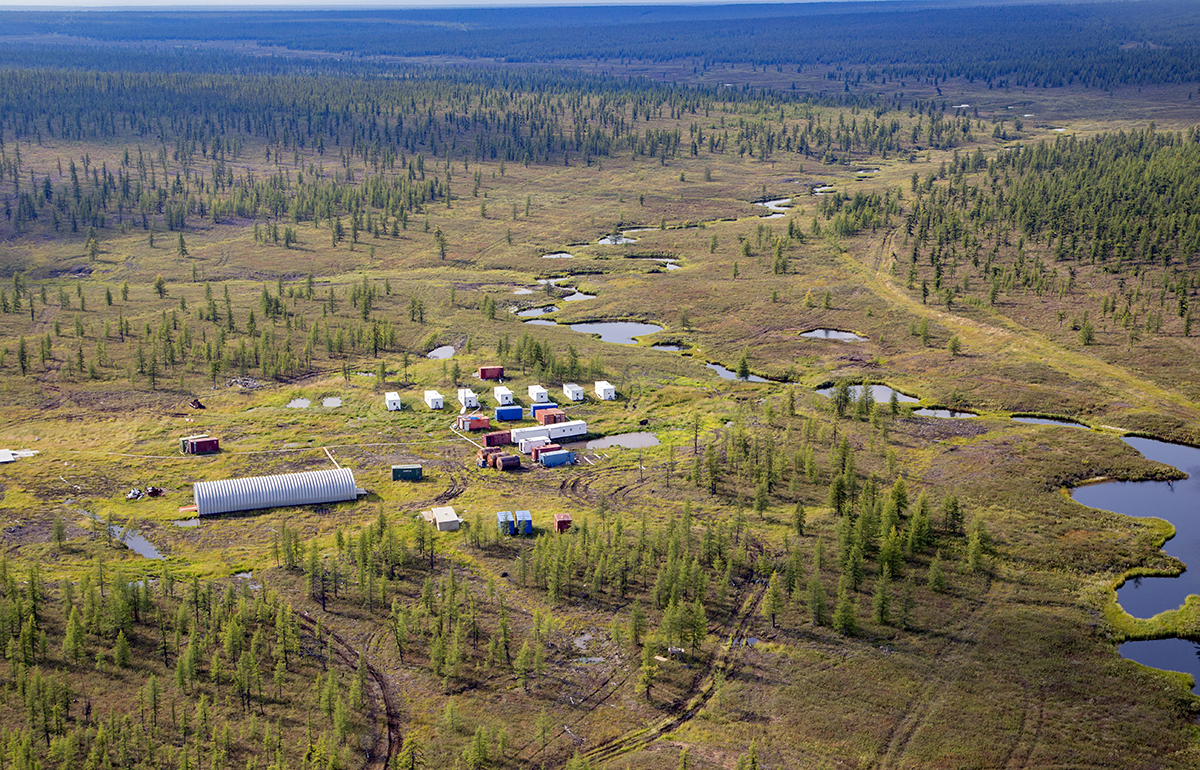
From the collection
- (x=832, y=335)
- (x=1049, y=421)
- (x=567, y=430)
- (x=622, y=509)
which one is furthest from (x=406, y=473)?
(x=832, y=335)

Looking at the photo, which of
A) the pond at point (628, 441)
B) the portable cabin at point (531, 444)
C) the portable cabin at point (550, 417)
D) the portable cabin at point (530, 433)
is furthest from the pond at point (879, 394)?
the portable cabin at point (531, 444)

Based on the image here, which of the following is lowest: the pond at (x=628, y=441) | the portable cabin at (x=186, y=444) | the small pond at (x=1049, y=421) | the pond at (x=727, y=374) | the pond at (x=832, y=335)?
the portable cabin at (x=186, y=444)

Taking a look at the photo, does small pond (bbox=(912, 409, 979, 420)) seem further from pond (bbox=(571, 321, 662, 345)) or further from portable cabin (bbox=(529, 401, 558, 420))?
pond (bbox=(571, 321, 662, 345))

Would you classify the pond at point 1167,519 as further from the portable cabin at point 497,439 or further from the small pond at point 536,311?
the small pond at point 536,311

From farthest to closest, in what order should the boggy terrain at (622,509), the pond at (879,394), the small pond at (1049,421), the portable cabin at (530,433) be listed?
the pond at (879,394)
the small pond at (1049,421)
the portable cabin at (530,433)
the boggy terrain at (622,509)

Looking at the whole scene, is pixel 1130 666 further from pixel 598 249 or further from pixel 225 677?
pixel 598 249

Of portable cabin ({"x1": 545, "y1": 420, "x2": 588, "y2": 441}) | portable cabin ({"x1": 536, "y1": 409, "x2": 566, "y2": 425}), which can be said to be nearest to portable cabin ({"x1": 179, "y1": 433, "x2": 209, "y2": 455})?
portable cabin ({"x1": 536, "y1": 409, "x2": 566, "y2": 425})
